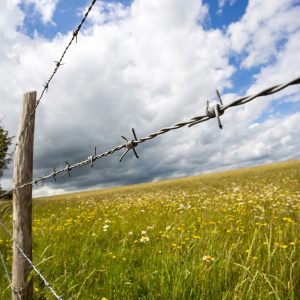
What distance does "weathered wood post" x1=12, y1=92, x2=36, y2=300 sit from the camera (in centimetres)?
310


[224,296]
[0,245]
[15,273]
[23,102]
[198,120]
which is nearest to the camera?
[198,120]

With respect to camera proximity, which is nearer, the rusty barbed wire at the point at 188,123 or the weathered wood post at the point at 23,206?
the rusty barbed wire at the point at 188,123

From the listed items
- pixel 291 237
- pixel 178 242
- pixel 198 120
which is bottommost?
pixel 291 237

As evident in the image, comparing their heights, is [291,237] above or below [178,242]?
below

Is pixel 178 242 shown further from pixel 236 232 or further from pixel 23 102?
pixel 23 102

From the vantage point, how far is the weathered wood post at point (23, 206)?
3.10m

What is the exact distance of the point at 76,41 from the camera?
260 cm

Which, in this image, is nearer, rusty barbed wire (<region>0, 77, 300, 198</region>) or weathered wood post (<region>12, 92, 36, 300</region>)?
rusty barbed wire (<region>0, 77, 300, 198</region>)

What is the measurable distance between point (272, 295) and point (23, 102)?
9.60 feet

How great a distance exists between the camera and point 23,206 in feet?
10.5

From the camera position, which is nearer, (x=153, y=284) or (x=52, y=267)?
(x=153, y=284)

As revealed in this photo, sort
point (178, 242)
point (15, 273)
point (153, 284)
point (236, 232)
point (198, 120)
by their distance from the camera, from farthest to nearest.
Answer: point (236, 232), point (178, 242), point (15, 273), point (153, 284), point (198, 120)

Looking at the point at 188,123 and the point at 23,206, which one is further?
the point at 23,206

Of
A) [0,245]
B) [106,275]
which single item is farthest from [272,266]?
[0,245]
